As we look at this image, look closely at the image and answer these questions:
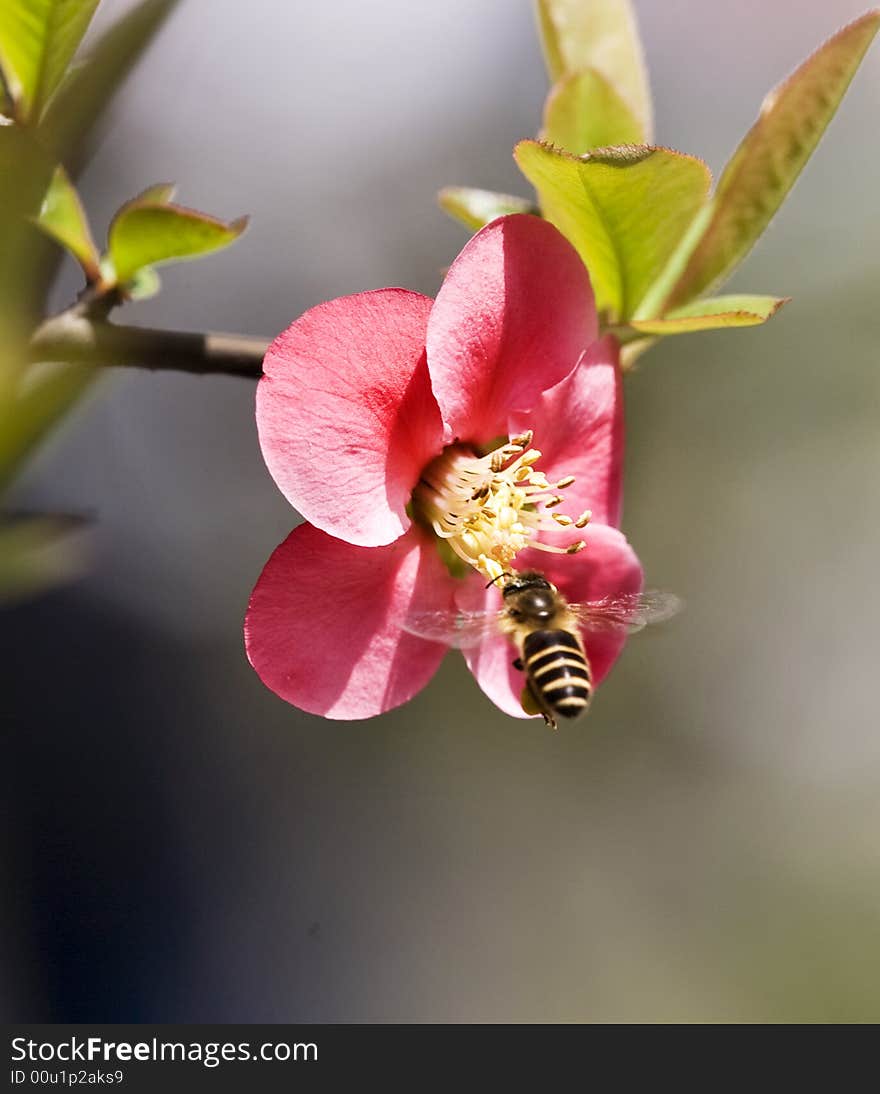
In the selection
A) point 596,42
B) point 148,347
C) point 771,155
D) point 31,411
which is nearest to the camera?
point 31,411

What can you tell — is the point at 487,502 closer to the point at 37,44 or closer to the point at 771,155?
the point at 771,155

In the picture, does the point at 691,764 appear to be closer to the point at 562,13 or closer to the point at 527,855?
the point at 527,855

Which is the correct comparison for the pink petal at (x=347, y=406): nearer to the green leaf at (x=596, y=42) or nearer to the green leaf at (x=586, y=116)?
the green leaf at (x=586, y=116)

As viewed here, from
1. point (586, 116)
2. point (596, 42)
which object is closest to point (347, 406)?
point (586, 116)

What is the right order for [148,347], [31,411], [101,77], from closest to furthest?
[31,411], [101,77], [148,347]

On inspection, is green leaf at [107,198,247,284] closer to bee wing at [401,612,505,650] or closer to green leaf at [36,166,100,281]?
green leaf at [36,166,100,281]

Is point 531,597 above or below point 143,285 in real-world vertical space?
below
